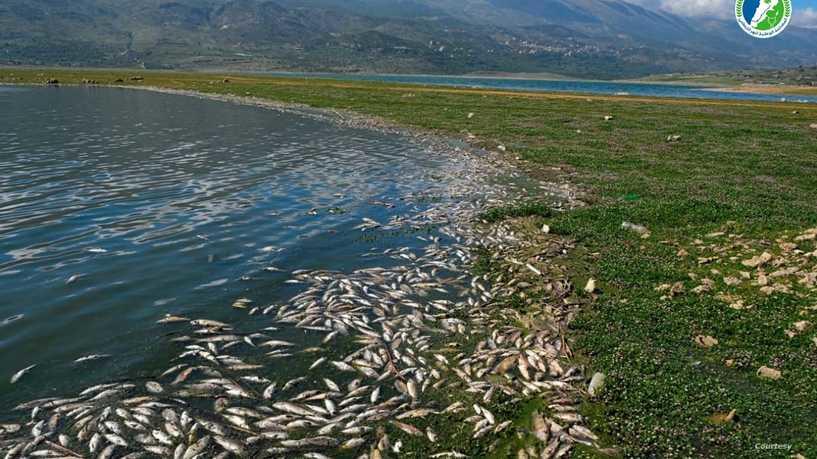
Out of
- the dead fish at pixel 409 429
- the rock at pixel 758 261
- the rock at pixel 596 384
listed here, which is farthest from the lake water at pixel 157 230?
the rock at pixel 758 261

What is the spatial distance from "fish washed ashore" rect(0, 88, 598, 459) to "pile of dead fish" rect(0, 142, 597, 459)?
32 mm

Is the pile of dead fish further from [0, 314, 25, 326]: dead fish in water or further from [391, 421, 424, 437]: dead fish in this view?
[0, 314, 25, 326]: dead fish in water

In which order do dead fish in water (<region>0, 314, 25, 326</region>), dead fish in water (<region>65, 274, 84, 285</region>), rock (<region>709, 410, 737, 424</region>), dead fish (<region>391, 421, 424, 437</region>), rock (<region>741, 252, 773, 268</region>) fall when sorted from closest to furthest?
dead fish (<region>391, 421, 424, 437</region>)
rock (<region>709, 410, 737, 424</region>)
dead fish in water (<region>0, 314, 25, 326</region>)
dead fish in water (<region>65, 274, 84, 285</region>)
rock (<region>741, 252, 773, 268</region>)

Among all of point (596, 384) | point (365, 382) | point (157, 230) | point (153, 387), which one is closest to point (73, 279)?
point (157, 230)

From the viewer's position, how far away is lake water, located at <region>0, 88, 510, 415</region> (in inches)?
479

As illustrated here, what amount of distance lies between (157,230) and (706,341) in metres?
19.5

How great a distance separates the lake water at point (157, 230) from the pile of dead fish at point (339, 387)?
2.28 feet

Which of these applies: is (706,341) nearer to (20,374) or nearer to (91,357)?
(91,357)

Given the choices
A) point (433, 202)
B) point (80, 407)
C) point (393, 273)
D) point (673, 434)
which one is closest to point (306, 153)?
point (433, 202)

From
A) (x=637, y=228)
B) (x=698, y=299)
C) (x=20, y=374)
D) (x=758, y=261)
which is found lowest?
(x=20, y=374)

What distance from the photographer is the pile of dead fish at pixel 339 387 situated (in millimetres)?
8922

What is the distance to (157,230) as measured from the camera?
19875mm

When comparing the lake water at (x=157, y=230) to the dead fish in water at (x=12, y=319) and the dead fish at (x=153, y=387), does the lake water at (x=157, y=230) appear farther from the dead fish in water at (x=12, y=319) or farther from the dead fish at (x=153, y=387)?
the dead fish at (x=153, y=387)

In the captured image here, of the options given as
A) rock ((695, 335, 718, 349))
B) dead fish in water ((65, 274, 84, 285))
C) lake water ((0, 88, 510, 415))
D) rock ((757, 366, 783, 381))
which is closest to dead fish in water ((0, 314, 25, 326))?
lake water ((0, 88, 510, 415))
